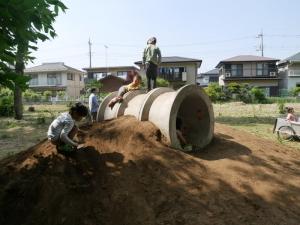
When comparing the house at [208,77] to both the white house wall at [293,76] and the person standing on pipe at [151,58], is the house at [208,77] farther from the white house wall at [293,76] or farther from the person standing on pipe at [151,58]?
the person standing on pipe at [151,58]

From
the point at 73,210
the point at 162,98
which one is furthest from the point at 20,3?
the point at 162,98

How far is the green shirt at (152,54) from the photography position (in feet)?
32.8

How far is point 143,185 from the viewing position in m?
5.57

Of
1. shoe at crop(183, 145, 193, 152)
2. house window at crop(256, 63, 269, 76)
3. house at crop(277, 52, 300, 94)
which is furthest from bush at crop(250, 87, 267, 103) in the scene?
shoe at crop(183, 145, 193, 152)

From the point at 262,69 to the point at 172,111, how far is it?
45.0 meters

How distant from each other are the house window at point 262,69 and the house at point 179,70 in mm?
7271

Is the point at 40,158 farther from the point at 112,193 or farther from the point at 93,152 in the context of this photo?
the point at 112,193

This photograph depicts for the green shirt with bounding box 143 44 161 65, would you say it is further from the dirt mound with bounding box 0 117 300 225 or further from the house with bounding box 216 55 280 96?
the house with bounding box 216 55 280 96

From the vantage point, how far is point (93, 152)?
6.34m

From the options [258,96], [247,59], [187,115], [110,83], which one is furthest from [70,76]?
[187,115]

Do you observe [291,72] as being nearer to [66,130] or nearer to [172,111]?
[172,111]

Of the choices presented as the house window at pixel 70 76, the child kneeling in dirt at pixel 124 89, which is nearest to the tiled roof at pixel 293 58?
the house window at pixel 70 76

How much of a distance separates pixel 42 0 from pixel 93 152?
96.4 inches

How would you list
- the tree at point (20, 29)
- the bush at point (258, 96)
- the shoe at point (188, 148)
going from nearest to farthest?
1. the tree at point (20, 29)
2. the shoe at point (188, 148)
3. the bush at point (258, 96)
